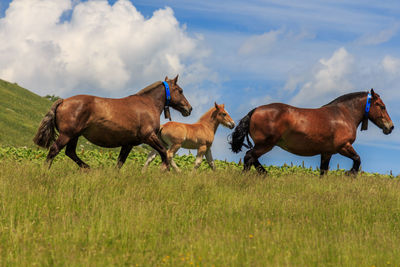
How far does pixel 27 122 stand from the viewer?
29.8 meters

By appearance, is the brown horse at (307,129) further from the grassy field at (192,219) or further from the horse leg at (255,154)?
the grassy field at (192,219)

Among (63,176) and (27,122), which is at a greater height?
(27,122)

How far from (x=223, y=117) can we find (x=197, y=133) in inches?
42.3

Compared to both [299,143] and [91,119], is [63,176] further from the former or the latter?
[299,143]

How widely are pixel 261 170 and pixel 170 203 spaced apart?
4646mm

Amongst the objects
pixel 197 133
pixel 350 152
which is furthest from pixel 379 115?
pixel 197 133

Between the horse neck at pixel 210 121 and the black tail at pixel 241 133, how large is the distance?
4.41ft

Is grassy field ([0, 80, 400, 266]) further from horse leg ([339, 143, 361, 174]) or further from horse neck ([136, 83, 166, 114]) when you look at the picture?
horse neck ([136, 83, 166, 114])

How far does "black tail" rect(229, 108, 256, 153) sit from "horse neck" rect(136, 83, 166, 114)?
7.03ft

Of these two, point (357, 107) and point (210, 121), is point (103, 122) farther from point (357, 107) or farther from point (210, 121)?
point (357, 107)

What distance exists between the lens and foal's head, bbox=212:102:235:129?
1390cm

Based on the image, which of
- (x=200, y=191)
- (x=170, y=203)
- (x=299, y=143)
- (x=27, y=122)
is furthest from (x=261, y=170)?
(x=27, y=122)

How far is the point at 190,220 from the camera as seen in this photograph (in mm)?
7422

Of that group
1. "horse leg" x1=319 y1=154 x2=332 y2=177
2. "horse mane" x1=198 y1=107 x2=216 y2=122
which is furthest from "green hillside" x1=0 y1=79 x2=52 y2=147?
"horse leg" x1=319 y1=154 x2=332 y2=177
